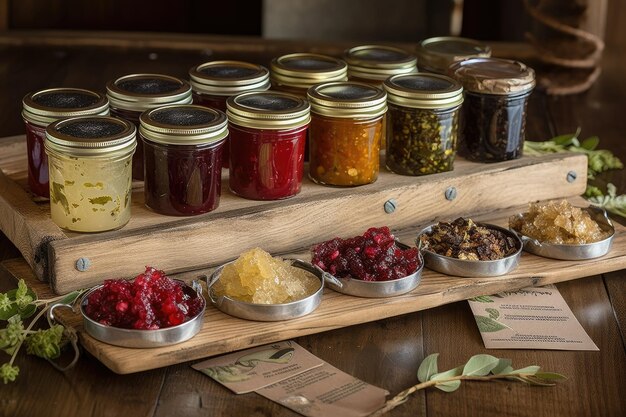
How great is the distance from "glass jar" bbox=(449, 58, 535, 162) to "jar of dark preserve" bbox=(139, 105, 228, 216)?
572mm

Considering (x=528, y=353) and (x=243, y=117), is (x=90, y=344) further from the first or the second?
(x=528, y=353)

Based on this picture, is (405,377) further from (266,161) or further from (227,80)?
(227,80)

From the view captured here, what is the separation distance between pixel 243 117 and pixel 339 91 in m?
0.24

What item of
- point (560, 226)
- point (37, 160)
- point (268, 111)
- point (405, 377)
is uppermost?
point (268, 111)

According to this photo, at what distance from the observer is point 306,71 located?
2.26 m

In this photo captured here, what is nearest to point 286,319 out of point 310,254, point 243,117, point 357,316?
point 357,316

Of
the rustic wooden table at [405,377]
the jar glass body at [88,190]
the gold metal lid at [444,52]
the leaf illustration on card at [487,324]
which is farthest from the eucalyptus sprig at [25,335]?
the gold metal lid at [444,52]

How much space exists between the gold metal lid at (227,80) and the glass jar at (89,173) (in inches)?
11.7

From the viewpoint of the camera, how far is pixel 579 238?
2.09m

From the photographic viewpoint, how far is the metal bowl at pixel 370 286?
188cm

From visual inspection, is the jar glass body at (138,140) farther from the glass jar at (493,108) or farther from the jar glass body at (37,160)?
the glass jar at (493,108)

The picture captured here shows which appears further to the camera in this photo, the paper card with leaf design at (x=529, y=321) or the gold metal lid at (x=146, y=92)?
the gold metal lid at (x=146, y=92)

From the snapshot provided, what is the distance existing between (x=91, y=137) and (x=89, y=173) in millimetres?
61

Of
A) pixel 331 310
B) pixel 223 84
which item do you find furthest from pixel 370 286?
pixel 223 84
